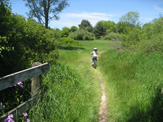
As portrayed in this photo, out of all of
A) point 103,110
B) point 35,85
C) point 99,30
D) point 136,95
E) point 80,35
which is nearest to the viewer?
point 35,85

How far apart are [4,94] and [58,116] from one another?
176cm

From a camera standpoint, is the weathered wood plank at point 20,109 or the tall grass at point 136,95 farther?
the tall grass at point 136,95

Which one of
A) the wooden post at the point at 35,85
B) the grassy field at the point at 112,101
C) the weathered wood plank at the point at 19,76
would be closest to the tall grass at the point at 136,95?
the grassy field at the point at 112,101

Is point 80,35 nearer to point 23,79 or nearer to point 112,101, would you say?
point 112,101

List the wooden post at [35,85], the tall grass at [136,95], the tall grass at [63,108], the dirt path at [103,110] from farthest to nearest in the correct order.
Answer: the dirt path at [103,110] → the tall grass at [136,95] → the wooden post at [35,85] → the tall grass at [63,108]

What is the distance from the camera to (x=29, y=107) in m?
3.42

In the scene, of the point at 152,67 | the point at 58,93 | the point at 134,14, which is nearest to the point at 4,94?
the point at 58,93

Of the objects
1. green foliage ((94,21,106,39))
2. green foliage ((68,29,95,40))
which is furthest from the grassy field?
green foliage ((94,21,106,39))

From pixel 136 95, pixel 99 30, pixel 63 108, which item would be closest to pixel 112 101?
pixel 136 95

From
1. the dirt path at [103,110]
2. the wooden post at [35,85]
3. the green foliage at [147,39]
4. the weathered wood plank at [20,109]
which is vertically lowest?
the dirt path at [103,110]

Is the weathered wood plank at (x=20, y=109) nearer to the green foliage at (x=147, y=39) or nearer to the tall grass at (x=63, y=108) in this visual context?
the tall grass at (x=63, y=108)

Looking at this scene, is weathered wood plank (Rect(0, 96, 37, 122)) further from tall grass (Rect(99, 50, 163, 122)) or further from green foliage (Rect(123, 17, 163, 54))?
green foliage (Rect(123, 17, 163, 54))

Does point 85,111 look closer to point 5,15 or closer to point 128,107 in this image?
point 128,107

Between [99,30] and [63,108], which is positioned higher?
[99,30]
